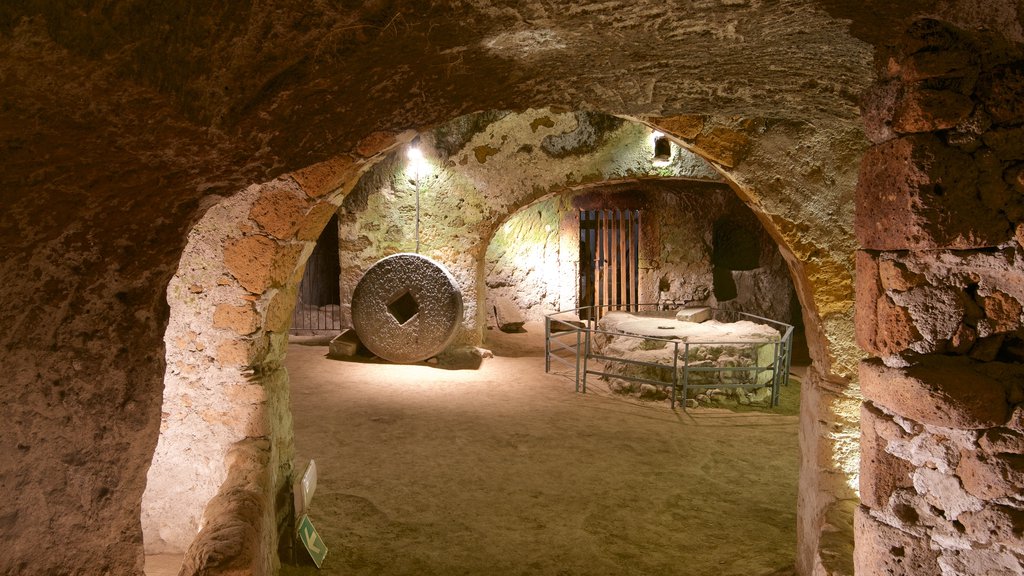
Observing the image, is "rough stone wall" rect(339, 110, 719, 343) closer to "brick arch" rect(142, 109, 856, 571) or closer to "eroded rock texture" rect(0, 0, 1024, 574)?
"brick arch" rect(142, 109, 856, 571)

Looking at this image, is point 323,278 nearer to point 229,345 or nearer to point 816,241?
point 229,345

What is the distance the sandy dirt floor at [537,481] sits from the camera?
140 inches

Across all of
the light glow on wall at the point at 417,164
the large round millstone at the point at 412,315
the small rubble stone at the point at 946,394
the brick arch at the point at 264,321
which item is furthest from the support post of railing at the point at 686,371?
the small rubble stone at the point at 946,394

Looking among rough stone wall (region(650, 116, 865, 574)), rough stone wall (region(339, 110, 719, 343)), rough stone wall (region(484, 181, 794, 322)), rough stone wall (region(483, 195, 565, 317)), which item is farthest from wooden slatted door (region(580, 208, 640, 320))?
rough stone wall (region(650, 116, 865, 574))

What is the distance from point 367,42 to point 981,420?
153cm

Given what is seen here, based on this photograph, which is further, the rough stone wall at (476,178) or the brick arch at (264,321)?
the rough stone wall at (476,178)

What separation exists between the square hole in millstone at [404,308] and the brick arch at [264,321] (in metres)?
4.62

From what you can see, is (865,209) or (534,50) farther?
(865,209)

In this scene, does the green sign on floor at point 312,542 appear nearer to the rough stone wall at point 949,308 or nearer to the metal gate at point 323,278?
the rough stone wall at point 949,308

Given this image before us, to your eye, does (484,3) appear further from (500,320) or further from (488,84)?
(500,320)

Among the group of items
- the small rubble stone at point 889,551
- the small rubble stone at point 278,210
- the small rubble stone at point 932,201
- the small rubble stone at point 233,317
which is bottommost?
the small rubble stone at point 889,551

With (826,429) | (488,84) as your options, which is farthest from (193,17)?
(826,429)

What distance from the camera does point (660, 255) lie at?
1091 cm

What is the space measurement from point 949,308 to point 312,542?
308 cm
